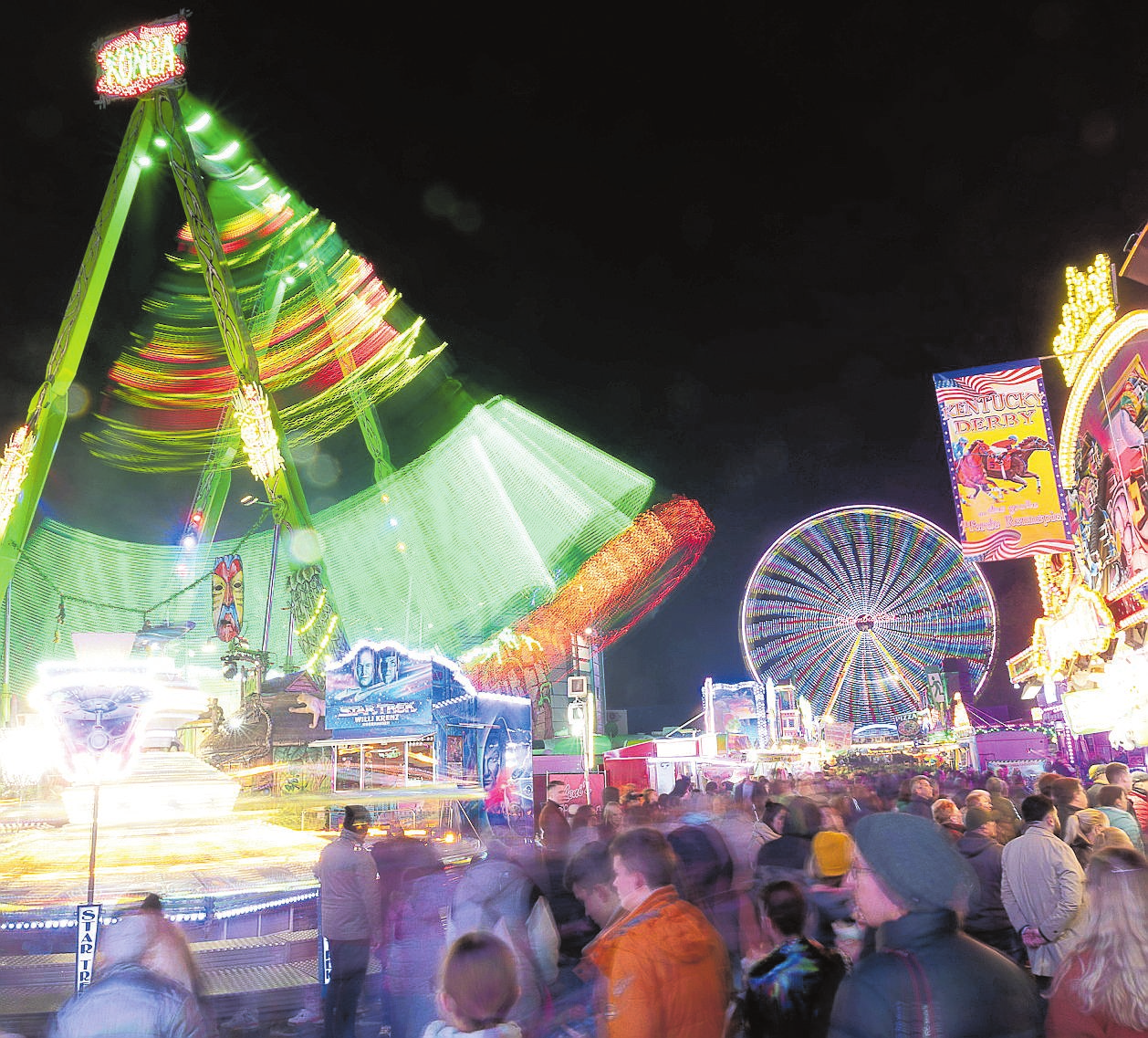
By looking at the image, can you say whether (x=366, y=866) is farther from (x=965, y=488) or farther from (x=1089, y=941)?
(x=965, y=488)

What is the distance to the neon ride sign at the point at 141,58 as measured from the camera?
2628cm

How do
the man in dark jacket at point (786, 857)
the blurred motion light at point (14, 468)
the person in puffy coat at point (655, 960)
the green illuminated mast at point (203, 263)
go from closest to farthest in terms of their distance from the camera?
1. the person in puffy coat at point (655, 960)
2. the man in dark jacket at point (786, 857)
3. the blurred motion light at point (14, 468)
4. the green illuminated mast at point (203, 263)

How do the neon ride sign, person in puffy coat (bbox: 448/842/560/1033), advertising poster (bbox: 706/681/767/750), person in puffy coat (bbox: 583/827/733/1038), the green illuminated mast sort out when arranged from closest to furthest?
person in puffy coat (bbox: 583/827/733/1038), person in puffy coat (bbox: 448/842/560/1033), the green illuminated mast, the neon ride sign, advertising poster (bbox: 706/681/767/750)

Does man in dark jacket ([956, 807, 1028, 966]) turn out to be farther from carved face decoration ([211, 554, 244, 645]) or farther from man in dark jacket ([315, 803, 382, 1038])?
carved face decoration ([211, 554, 244, 645])

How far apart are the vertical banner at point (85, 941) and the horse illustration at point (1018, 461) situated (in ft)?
51.5

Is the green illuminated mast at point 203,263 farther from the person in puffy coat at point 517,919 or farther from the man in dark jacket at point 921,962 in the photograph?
the man in dark jacket at point 921,962

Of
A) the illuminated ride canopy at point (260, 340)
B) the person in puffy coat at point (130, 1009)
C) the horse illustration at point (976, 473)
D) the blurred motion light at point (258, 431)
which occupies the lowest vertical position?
the person in puffy coat at point (130, 1009)

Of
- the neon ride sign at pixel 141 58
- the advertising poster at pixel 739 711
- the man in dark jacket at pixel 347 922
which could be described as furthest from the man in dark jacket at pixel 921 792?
the advertising poster at pixel 739 711

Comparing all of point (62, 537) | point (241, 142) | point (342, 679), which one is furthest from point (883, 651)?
point (62, 537)

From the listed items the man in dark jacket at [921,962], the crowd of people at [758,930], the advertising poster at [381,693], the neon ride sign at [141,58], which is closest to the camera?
the man in dark jacket at [921,962]

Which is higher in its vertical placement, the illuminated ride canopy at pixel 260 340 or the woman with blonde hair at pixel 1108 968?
the illuminated ride canopy at pixel 260 340

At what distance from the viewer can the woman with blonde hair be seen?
2.55 metres

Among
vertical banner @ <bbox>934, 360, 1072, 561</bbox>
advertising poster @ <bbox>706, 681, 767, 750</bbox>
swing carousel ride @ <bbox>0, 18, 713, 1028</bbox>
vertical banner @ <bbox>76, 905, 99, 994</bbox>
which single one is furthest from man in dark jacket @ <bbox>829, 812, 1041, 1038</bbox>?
advertising poster @ <bbox>706, 681, 767, 750</bbox>

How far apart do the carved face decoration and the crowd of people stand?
592 inches
